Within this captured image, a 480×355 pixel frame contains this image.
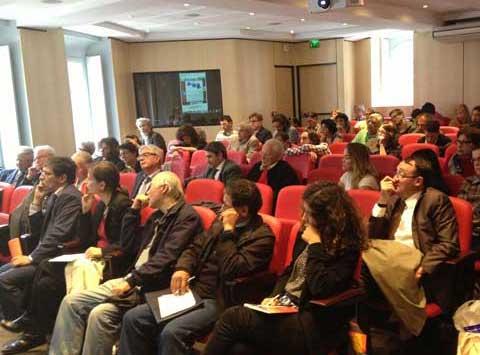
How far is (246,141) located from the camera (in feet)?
23.3

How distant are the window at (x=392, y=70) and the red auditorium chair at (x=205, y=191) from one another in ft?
36.8

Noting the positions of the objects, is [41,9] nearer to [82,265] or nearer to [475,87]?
[82,265]

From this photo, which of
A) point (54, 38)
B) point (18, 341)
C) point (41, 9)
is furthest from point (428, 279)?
point (54, 38)

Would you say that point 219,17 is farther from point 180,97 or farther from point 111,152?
point 111,152

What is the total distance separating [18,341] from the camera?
Result: 11.2ft

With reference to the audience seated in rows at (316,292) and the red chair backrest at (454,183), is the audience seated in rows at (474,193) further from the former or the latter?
the audience seated in rows at (316,292)

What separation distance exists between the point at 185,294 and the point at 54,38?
6.55 meters

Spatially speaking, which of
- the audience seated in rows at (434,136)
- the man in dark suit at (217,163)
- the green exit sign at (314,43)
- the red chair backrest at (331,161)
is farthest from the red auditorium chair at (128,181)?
the green exit sign at (314,43)

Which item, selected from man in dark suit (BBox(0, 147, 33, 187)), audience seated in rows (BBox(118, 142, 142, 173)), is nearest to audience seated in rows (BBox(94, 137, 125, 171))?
audience seated in rows (BBox(118, 142, 142, 173))

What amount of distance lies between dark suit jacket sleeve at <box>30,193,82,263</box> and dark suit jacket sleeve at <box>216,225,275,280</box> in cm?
127

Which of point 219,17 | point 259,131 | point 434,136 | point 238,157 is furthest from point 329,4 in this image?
point 219,17

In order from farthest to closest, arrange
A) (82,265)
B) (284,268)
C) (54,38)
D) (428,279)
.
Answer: (54,38)
(82,265)
(284,268)
(428,279)

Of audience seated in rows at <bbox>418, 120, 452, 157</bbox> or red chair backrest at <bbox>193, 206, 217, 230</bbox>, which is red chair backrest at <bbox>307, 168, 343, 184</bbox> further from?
audience seated in rows at <bbox>418, 120, 452, 157</bbox>

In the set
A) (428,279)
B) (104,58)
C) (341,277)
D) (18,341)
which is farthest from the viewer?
(104,58)
